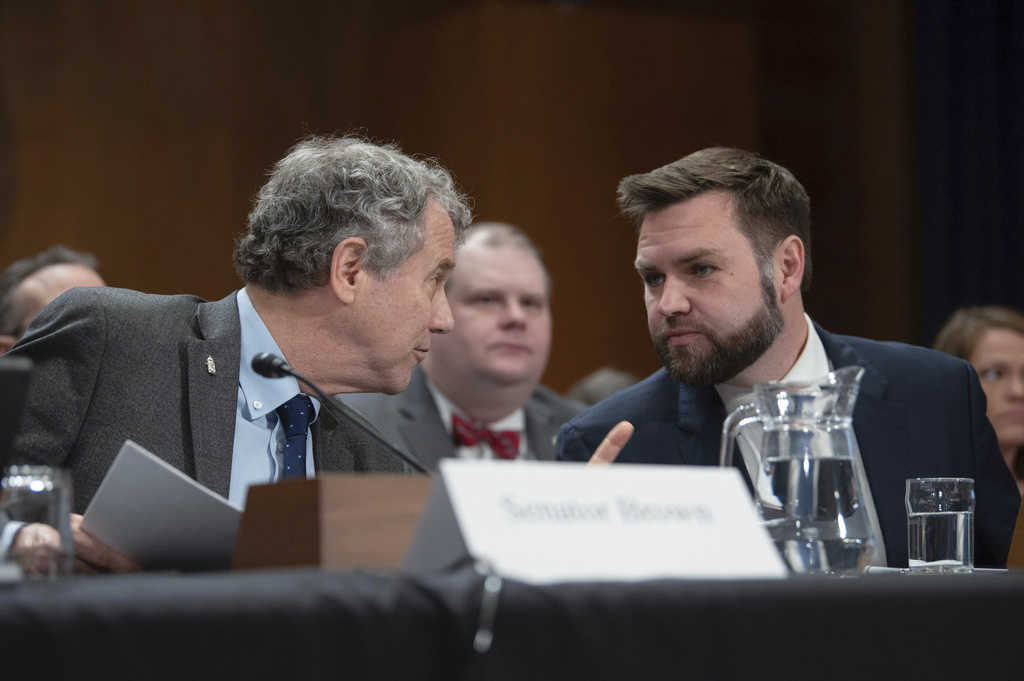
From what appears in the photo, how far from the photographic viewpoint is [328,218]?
1.88 metres

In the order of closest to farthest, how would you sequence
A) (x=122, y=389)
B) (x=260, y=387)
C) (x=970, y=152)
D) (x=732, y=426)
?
1. (x=732, y=426)
2. (x=122, y=389)
3. (x=260, y=387)
4. (x=970, y=152)

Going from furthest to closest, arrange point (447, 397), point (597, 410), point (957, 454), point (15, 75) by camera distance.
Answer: point (15, 75), point (447, 397), point (597, 410), point (957, 454)

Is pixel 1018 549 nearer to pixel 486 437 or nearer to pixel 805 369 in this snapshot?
pixel 805 369

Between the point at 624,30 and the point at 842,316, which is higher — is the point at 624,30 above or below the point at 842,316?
above

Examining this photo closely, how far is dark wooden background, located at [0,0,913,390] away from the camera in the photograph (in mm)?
3865

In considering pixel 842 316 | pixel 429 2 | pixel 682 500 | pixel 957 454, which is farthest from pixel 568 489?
pixel 429 2

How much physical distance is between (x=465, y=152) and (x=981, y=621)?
3494 millimetres

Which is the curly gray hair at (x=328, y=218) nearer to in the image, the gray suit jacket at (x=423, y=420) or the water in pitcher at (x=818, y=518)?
the water in pitcher at (x=818, y=518)

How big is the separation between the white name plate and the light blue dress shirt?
0.86 meters

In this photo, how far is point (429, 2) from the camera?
4.51 metres

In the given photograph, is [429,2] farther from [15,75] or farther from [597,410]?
[597,410]

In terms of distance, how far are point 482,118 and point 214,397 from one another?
2.65 meters

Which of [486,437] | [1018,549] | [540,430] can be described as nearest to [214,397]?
[1018,549]

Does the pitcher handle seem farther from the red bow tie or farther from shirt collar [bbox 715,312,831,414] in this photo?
the red bow tie
